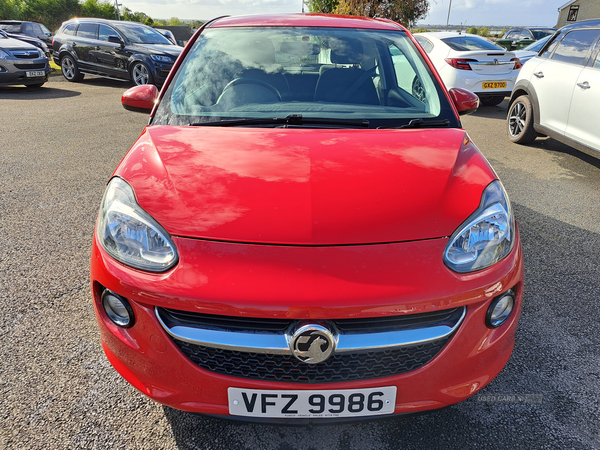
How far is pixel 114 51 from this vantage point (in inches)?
418

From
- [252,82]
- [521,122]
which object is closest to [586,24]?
[521,122]

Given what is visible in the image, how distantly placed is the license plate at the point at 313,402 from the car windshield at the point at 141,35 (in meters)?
11.2

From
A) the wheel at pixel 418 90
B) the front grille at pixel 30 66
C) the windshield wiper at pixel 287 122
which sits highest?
the wheel at pixel 418 90

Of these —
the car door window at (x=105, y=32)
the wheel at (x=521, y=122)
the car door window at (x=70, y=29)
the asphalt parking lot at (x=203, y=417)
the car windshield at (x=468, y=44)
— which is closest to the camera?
the asphalt parking lot at (x=203, y=417)

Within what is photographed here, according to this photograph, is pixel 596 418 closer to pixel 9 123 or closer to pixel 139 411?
pixel 139 411

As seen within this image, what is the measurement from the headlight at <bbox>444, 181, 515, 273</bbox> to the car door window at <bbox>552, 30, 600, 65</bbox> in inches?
173

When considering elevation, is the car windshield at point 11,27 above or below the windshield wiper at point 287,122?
below

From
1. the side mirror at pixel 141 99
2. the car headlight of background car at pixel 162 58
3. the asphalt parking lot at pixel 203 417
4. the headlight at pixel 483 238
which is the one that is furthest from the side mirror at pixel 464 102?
the car headlight of background car at pixel 162 58

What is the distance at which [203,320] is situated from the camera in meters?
1.36

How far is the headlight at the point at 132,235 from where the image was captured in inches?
56.5

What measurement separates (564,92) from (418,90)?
3.50 metres

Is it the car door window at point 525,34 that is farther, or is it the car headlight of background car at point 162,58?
the car door window at point 525,34

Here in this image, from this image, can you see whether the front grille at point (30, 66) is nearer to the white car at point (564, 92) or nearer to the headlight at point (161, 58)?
the headlight at point (161, 58)

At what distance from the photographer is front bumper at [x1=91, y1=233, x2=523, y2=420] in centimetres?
130
